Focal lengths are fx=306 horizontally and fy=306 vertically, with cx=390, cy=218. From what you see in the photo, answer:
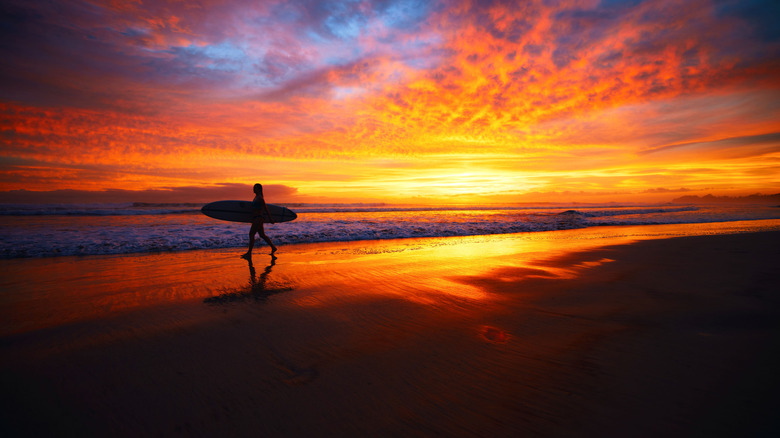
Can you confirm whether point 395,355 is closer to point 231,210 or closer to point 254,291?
point 254,291

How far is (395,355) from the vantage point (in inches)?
126

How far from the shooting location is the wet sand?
222 centimetres

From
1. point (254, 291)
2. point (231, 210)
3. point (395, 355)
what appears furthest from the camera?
point (231, 210)

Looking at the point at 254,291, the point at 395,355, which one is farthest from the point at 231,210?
the point at 395,355

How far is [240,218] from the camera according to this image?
13273mm

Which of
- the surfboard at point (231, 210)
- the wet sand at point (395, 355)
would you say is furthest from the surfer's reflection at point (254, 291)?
the surfboard at point (231, 210)

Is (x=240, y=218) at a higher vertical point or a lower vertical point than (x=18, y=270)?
higher

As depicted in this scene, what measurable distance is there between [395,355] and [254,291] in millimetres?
3596

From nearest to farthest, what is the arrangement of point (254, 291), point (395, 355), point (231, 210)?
point (395, 355)
point (254, 291)
point (231, 210)

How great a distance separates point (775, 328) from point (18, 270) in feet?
45.8

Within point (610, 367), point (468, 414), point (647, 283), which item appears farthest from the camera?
point (647, 283)

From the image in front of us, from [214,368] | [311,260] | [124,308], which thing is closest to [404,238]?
[311,260]

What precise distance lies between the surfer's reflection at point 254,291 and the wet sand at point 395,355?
62 mm

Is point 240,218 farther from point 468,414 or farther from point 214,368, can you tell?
point 468,414
